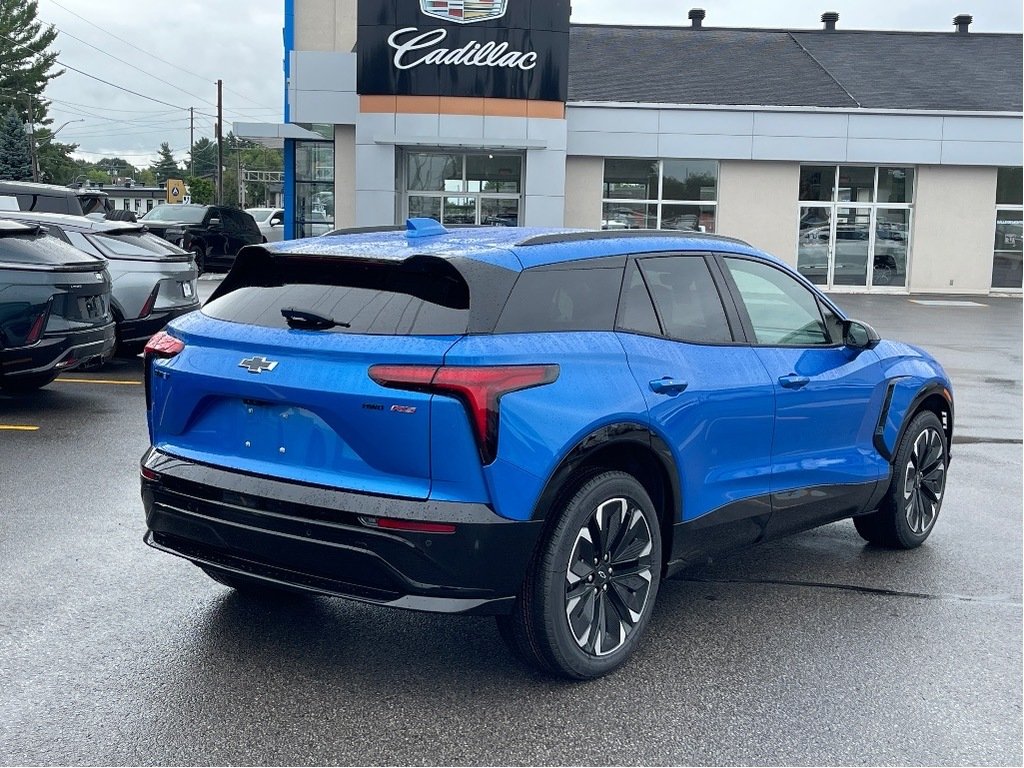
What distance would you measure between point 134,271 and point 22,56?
83753 millimetres

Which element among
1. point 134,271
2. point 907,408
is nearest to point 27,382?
point 134,271

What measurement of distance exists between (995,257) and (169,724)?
1188 inches

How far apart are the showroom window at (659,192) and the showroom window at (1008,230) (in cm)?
757

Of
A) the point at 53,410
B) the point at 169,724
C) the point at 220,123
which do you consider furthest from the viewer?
the point at 220,123

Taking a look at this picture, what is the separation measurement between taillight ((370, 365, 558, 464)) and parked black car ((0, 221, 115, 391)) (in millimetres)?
6714

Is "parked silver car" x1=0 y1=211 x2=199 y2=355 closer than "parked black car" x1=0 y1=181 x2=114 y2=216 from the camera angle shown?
Yes

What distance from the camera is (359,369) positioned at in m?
3.96

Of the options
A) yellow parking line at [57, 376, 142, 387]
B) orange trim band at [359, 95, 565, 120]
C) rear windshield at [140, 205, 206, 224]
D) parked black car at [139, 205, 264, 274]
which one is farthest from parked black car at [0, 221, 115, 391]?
rear windshield at [140, 205, 206, 224]

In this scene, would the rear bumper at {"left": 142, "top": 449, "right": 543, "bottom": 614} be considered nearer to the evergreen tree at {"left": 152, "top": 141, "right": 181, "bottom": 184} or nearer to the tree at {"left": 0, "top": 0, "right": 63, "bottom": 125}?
the tree at {"left": 0, "top": 0, "right": 63, "bottom": 125}

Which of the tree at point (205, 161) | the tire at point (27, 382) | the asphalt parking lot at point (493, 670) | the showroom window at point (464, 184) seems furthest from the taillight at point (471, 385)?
the tree at point (205, 161)

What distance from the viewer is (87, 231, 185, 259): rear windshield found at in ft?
41.7

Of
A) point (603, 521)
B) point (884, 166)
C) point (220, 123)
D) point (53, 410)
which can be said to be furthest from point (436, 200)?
point (220, 123)

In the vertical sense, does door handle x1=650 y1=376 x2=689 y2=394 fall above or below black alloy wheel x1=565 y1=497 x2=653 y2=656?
above

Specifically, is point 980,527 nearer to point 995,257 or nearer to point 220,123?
point 995,257
